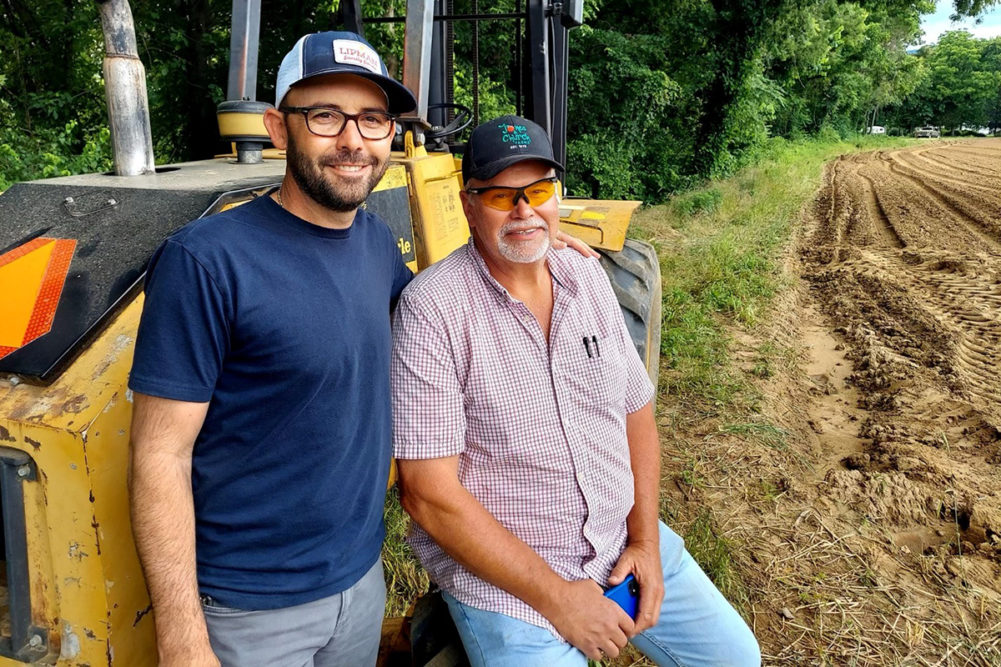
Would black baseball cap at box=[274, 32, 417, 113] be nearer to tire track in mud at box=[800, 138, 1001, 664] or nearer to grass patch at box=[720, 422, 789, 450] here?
tire track in mud at box=[800, 138, 1001, 664]

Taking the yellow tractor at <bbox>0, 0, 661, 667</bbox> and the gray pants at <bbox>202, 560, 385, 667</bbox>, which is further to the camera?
the gray pants at <bbox>202, 560, 385, 667</bbox>

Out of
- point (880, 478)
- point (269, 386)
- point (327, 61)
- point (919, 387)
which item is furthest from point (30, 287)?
point (919, 387)

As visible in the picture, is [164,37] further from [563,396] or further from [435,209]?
[563,396]

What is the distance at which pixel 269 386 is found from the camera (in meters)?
1.44

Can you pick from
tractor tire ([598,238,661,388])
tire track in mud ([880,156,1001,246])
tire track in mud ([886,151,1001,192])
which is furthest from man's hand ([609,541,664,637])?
tire track in mud ([886,151,1001,192])

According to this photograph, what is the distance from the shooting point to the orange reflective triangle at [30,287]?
1593mm

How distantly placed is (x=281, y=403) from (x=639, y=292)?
250cm

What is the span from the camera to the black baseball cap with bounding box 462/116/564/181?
1.97 metres

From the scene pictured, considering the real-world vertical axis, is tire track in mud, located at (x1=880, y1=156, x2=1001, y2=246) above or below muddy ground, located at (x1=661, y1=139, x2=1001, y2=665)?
above

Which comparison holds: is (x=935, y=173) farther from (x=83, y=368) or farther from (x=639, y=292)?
(x=83, y=368)

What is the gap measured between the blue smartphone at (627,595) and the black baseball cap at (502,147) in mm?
1071

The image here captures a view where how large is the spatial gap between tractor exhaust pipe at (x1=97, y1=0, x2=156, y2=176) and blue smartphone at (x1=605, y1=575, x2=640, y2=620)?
1785mm

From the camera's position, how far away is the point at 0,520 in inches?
67.7

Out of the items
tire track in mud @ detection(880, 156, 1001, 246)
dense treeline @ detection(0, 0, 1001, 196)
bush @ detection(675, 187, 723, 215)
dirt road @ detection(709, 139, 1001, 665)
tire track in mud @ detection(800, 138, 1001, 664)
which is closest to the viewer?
dirt road @ detection(709, 139, 1001, 665)
